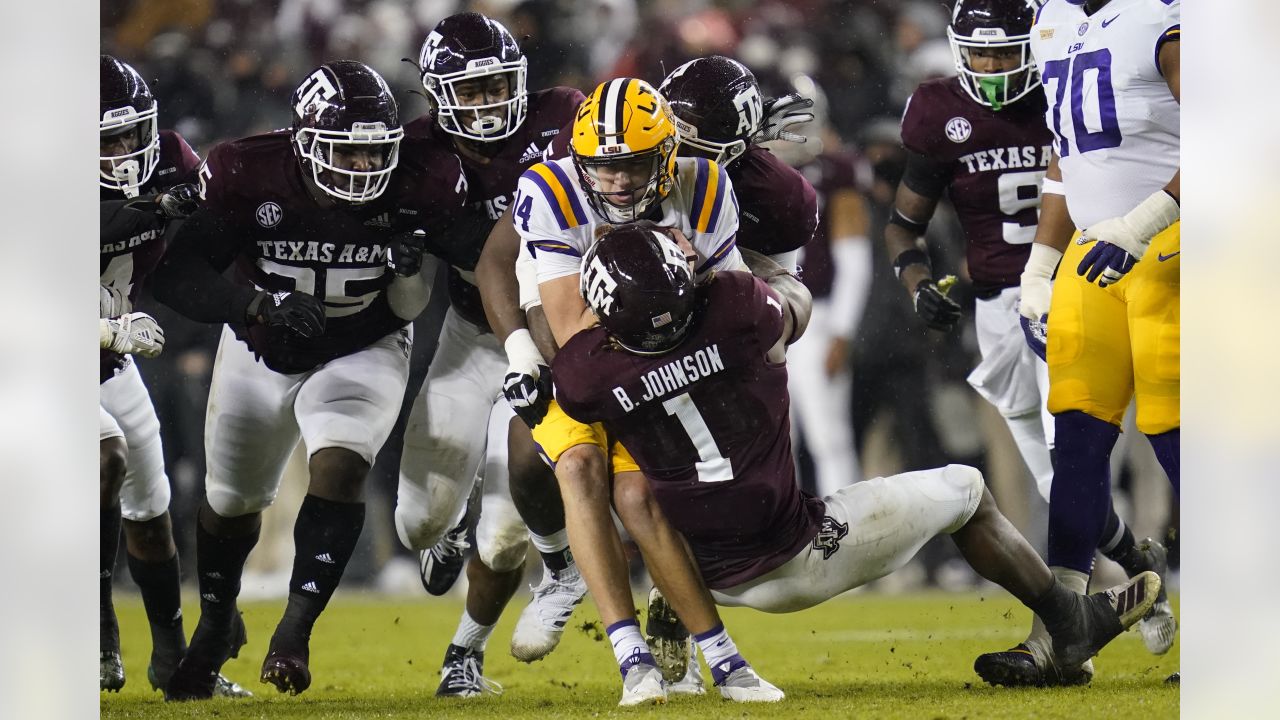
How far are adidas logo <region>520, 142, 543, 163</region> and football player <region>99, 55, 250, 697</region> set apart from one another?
697 millimetres

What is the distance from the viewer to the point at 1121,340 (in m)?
2.91

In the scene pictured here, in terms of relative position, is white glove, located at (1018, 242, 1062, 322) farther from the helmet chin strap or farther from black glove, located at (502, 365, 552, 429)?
the helmet chin strap

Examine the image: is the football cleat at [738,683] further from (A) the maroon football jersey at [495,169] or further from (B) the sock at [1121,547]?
(A) the maroon football jersey at [495,169]

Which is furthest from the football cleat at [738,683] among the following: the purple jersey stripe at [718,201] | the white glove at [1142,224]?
the white glove at [1142,224]

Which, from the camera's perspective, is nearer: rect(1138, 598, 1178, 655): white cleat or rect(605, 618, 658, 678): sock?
rect(605, 618, 658, 678): sock

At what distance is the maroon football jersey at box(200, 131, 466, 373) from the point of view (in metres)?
3.17

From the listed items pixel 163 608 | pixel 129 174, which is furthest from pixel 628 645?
pixel 129 174

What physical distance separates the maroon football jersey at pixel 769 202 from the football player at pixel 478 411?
0.37 m

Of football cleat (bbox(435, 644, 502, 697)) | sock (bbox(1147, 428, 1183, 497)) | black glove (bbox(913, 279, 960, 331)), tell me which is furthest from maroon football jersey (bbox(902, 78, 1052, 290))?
football cleat (bbox(435, 644, 502, 697))

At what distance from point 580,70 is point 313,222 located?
714mm

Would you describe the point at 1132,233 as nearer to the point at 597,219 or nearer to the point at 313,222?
the point at 597,219
